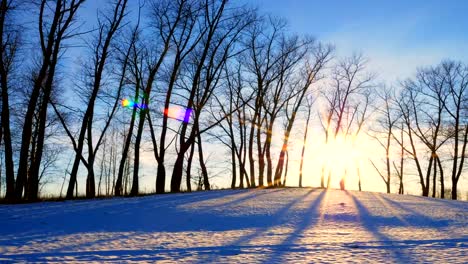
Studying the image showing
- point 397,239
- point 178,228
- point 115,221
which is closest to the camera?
point 397,239

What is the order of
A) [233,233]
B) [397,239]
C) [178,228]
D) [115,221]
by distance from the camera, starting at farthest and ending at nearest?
[115,221] < [178,228] < [233,233] < [397,239]

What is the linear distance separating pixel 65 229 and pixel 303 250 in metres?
5.30

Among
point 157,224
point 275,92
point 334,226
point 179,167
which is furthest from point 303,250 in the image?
point 275,92

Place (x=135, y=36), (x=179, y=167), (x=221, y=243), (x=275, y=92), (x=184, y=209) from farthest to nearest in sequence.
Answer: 1. (x=275, y=92)
2. (x=135, y=36)
3. (x=179, y=167)
4. (x=184, y=209)
5. (x=221, y=243)

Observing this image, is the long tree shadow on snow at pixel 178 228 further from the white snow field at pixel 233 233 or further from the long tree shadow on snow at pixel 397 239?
the long tree shadow on snow at pixel 397 239

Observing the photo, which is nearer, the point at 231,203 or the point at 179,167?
the point at 231,203

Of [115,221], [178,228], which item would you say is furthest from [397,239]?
[115,221]

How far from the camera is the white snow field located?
6.80 m

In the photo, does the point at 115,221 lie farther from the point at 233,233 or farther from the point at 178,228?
the point at 233,233

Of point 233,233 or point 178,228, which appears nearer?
point 233,233

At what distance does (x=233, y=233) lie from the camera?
30.3 ft

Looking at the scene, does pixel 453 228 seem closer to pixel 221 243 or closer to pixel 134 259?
pixel 221 243

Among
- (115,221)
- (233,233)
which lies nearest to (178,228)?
(233,233)

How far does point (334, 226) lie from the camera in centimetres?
1040
